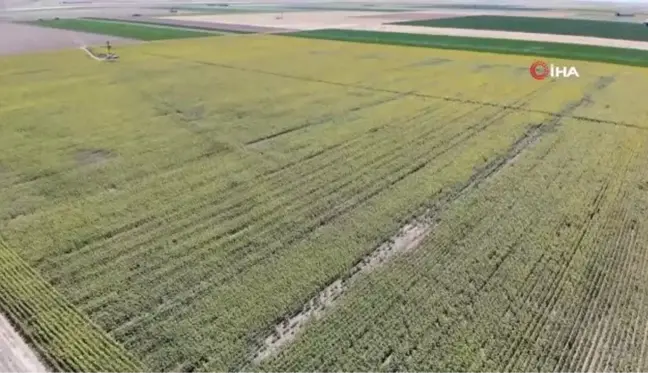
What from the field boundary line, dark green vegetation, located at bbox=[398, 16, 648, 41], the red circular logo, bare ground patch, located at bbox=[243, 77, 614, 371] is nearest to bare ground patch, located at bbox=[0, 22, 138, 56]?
the red circular logo

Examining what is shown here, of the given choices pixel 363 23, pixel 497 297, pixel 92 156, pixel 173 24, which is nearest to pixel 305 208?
pixel 497 297

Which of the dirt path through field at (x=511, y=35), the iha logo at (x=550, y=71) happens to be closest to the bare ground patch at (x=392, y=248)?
the iha logo at (x=550, y=71)

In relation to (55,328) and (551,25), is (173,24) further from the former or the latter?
(55,328)

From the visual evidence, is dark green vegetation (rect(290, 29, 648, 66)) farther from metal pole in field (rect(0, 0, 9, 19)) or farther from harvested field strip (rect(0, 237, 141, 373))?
metal pole in field (rect(0, 0, 9, 19))

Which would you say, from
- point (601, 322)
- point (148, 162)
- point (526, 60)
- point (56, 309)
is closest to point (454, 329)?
point (601, 322)

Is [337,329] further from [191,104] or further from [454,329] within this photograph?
[191,104]
